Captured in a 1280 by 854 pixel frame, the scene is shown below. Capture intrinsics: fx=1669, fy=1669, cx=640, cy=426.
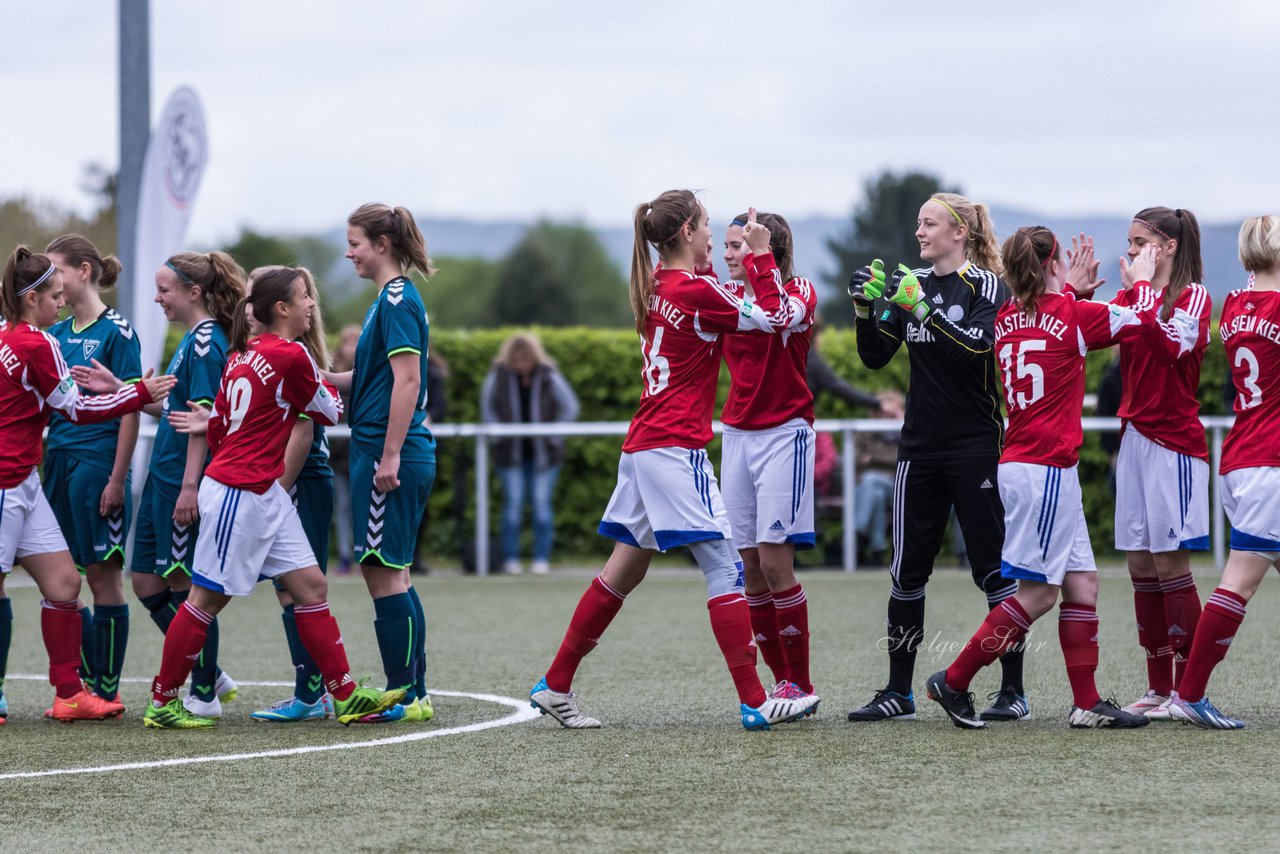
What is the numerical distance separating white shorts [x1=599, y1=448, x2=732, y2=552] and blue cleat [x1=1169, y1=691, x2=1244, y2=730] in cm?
171

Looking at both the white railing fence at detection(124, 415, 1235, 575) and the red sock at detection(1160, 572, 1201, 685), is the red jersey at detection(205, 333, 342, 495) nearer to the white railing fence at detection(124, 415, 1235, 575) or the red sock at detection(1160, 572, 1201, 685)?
the red sock at detection(1160, 572, 1201, 685)

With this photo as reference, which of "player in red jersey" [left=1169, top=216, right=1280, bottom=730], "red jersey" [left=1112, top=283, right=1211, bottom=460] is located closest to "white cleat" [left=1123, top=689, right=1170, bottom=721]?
"player in red jersey" [left=1169, top=216, right=1280, bottom=730]

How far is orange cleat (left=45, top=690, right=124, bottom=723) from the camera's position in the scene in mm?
6664

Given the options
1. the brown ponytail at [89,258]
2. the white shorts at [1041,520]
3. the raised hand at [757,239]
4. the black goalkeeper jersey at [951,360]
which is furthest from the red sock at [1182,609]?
the brown ponytail at [89,258]

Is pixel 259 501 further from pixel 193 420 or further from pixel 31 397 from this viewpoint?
pixel 31 397

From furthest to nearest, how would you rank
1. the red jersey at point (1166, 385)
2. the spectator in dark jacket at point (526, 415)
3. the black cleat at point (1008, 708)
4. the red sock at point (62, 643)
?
the spectator in dark jacket at point (526, 415) < the red sock at point (62, 643) < the black cleat at point (1008, 708) < the red jersey at point (1166, 385)

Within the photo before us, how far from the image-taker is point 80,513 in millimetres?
6844

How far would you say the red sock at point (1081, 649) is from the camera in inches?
237

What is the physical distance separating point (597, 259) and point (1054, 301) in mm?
99804

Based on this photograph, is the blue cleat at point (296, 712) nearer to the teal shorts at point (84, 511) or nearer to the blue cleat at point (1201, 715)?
the teal shorts at point (84, 511)

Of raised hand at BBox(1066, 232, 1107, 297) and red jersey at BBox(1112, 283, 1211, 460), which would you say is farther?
red jersey at BBox(1112, 283, 1211, 460)

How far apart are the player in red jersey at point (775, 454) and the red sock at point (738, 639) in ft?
1.21

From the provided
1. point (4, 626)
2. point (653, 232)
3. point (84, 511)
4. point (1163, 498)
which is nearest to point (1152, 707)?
point (1163, 498)

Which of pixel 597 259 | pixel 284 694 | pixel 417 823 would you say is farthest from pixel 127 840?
pixel 597 259
